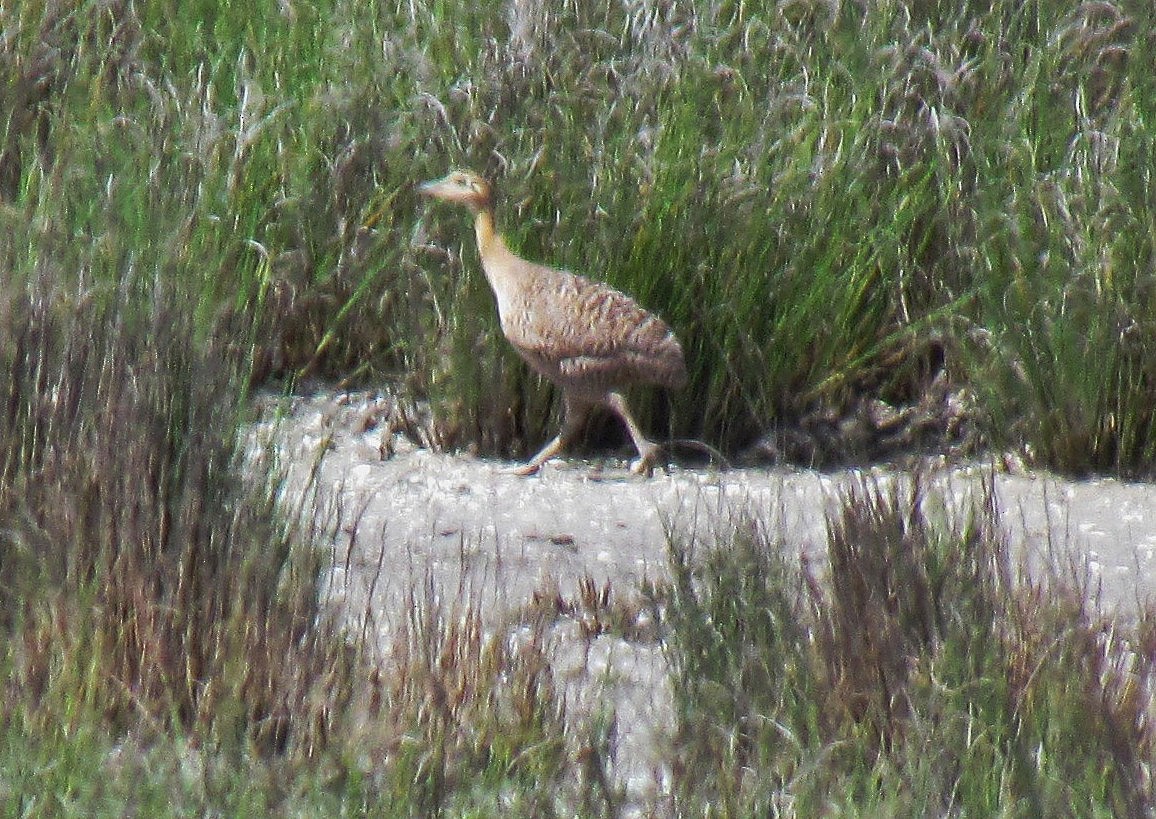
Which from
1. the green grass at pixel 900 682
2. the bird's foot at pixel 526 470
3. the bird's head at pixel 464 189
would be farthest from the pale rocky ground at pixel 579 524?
the bird's head at pixel 464 189

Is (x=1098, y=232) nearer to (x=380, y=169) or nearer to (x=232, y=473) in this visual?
(x=380, y=169)

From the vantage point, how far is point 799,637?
3.90 meters

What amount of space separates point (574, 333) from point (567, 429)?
41 cm

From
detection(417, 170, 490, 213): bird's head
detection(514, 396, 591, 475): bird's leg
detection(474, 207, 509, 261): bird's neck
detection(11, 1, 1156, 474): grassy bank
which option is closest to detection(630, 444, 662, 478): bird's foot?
detection(514, 396, 591, 475): bird's leg

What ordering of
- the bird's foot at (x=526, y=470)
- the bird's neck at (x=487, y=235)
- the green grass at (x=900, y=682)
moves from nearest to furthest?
the green grass at (x=900, y=682) < the bird's foot at (x=526, y=470) < the bird's neck at (x=487, y=235)

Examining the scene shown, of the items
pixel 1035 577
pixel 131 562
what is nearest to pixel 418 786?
pixel 131 562

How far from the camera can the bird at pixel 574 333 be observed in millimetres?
5723

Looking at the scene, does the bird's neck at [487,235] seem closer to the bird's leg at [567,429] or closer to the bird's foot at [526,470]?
the bird's leg at [567,429]

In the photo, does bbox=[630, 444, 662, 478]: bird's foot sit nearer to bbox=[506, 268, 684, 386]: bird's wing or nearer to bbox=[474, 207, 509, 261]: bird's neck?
bbox=[506, 268, 684, 386]: bird's wing

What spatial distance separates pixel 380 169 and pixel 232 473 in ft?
9.14

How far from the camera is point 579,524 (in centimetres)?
539

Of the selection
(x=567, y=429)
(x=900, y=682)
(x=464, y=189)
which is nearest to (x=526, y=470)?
(x=567, y=429)

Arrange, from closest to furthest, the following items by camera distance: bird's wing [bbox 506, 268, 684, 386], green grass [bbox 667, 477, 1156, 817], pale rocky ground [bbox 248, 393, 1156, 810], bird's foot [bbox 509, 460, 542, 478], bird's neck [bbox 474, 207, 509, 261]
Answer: green grass [bbox 667, 477, 1156, 817]
pale rocky ground [bbox 248, 393, 1156, 810]
bird's wing [bbox 506, 268, 684, 386]
bird's foot [bbox 509, 460, 542, 478]
bird's neck [bbox 474, 207, 509, 261]

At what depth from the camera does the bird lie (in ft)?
18.8
